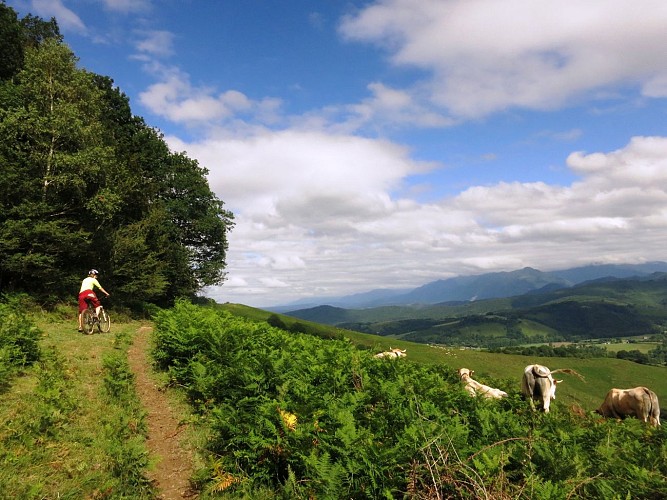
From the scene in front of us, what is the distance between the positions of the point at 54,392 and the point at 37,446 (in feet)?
7.67

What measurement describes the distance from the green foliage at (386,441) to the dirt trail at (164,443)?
0.66 m

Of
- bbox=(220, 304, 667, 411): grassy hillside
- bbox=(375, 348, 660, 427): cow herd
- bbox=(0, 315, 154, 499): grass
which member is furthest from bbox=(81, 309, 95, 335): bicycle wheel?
bbox=(220, 304, 667, 411): grassy hillside

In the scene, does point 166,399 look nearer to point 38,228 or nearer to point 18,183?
point 38,228

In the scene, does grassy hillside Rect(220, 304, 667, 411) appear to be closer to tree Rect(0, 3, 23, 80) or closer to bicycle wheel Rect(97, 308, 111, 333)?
bicycle wheel Rect(97, 308, 111, 333)

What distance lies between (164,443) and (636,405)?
17677mm

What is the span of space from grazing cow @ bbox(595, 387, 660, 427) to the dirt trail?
1683 cm

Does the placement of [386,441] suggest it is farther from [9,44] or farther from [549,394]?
[9,44]

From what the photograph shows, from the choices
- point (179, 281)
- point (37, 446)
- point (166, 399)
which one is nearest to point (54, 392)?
point (37, 446)

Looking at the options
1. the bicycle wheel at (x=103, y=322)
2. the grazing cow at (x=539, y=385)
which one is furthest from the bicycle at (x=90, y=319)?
the grazing cow at (x=539, y=385)

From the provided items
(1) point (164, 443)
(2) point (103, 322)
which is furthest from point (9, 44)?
(1) point (164, 443)

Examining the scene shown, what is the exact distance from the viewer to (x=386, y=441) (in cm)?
648

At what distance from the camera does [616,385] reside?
262 feet

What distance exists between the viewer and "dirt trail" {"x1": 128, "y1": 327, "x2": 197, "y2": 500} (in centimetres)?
723

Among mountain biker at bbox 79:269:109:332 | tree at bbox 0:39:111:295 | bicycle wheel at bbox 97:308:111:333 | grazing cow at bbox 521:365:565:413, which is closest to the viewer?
grazing cow at bbox 521:365:565:413
